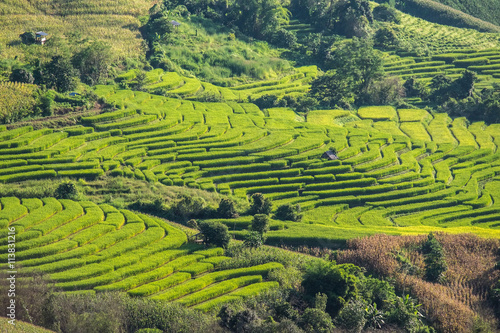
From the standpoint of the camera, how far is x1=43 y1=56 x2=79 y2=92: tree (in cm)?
7594

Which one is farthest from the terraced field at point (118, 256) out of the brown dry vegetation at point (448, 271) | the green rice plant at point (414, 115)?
the green rice plant at point (414, 115)

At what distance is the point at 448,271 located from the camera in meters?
49.5

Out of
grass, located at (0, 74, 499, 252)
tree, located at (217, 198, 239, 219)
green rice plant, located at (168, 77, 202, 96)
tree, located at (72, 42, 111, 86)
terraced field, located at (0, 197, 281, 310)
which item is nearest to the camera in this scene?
terraced field, located at (0, 197, 281, 310)

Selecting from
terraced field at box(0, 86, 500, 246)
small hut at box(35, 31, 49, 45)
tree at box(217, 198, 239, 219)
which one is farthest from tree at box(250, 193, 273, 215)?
small hut at box(35, 31, 49, 45)

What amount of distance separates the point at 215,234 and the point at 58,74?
124 feet

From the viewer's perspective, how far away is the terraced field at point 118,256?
43719mm

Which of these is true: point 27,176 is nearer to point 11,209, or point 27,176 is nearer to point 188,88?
point 11,209

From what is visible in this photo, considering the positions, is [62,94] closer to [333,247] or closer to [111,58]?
[111,58]

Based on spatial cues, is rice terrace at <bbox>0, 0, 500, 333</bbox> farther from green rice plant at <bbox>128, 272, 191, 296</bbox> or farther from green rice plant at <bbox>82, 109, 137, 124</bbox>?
green rice plant at <bbox>82, 109, 137, 124</bbox>

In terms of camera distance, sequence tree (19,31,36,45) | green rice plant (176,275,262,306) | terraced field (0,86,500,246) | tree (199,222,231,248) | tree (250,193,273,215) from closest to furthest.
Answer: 1. green rice plant (176,275,262,306)
2. tree (199,222,231,248)
3. tree (250,193,273,215)
4. terraced field (0,86,500,246)
5. tree (19,31,36,45)

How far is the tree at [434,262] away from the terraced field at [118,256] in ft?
40.9

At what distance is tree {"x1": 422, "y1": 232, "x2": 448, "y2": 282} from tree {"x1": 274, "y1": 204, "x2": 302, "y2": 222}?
13153 mm

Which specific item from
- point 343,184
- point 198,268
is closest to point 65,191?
point 198,268

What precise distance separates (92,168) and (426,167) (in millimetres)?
40526
